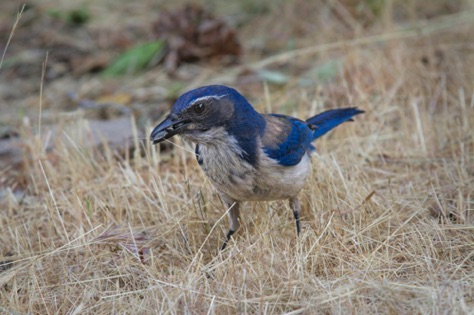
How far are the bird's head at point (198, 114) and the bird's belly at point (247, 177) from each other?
205mm

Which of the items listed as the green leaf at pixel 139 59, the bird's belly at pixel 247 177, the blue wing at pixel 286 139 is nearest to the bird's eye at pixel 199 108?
the bird's belly at pixel 247 177

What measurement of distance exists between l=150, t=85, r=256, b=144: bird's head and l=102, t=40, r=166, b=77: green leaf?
477 cm

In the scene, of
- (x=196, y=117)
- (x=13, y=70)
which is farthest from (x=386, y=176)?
(x=13, y=70)

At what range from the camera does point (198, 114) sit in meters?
4.34

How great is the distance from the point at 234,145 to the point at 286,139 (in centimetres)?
50

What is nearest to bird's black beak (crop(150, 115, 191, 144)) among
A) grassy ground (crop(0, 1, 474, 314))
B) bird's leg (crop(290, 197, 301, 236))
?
grassy ground (crop(0, 1, 474, 314))

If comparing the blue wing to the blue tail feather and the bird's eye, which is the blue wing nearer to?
the blue tail feather

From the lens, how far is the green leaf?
900 cm

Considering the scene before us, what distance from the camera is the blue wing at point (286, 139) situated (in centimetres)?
457

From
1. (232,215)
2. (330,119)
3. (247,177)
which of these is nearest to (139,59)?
(330,119)

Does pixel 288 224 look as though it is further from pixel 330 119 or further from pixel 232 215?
pixel 330 119

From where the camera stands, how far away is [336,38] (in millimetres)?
8891

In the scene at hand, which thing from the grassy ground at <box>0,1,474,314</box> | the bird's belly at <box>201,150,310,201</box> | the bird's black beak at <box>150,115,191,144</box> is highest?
the bird's black beak at <box>150,115,191,144</box>

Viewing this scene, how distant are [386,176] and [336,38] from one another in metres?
3.66
